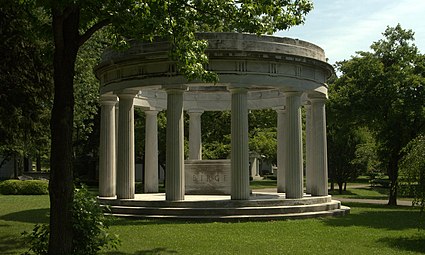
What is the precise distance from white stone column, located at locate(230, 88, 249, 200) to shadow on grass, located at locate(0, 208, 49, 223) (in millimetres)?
9282

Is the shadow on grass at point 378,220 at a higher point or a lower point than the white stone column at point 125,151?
lower

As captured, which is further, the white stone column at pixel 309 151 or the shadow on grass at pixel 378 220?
the white stone column at pixel 309 151

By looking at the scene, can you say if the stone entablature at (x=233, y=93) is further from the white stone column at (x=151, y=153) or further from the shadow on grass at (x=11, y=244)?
the shadow on grass at (x=11, y=244)

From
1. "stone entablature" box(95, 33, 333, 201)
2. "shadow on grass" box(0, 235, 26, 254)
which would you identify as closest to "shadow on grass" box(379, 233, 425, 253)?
"stone entablature" box(95, 33, 333, 201)

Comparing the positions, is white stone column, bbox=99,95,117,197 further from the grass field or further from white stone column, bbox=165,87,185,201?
white stone column, bbox=165,87,185,201

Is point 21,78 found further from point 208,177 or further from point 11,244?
point 208,177

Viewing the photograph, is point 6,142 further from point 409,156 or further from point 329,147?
point 329,147

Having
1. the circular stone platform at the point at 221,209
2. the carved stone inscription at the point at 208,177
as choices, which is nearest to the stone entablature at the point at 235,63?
the circular stone platform at the point at 221,209

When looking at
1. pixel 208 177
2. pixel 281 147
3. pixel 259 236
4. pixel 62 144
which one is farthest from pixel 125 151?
pixel 62 144

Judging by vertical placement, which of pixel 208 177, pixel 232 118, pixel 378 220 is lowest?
pixel 378 220

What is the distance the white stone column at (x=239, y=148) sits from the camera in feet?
81.6

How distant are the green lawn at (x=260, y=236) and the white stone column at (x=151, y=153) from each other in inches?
384

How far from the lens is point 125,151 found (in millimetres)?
26891

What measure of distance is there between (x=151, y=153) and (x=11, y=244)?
55.0 feet
